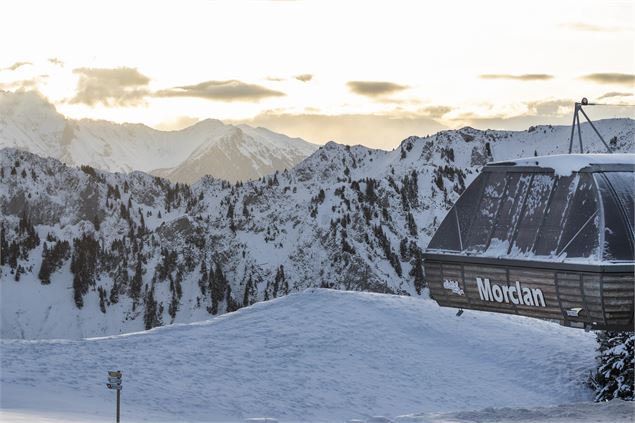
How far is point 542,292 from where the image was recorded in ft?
79.9

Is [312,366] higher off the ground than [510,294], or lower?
lower

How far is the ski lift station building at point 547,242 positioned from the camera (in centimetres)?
2305

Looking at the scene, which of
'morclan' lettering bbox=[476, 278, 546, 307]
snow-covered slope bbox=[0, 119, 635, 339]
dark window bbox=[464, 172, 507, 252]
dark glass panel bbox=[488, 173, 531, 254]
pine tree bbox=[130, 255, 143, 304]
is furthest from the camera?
pine tree bbox=[130, 255, 143, 304]

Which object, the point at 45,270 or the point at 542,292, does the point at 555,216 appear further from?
the point at 45,270

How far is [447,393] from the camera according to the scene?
1558 inches

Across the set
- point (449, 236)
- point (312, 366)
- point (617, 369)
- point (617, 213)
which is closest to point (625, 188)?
point (617, 213)

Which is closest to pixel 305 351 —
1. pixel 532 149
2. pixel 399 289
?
pixel 399 289

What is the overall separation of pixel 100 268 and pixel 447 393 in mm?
133600

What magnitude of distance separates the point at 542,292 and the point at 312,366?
18.1 m

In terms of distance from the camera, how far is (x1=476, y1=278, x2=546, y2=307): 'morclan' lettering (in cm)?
2461

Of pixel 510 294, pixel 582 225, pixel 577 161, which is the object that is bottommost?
pixel 510 294

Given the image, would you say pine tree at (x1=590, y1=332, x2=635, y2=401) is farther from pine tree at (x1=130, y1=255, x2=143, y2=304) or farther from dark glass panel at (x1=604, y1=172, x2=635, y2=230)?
pine tree at (x1=130, y1=255, x2=143, y2=304)

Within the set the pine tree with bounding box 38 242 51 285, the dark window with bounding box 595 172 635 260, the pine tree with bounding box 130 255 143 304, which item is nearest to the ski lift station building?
the dark window with bounding box 595 172 635 260

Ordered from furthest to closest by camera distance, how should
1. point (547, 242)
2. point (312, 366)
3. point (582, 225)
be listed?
point (312, 366)
point (547, 242)
point (582, 225)
